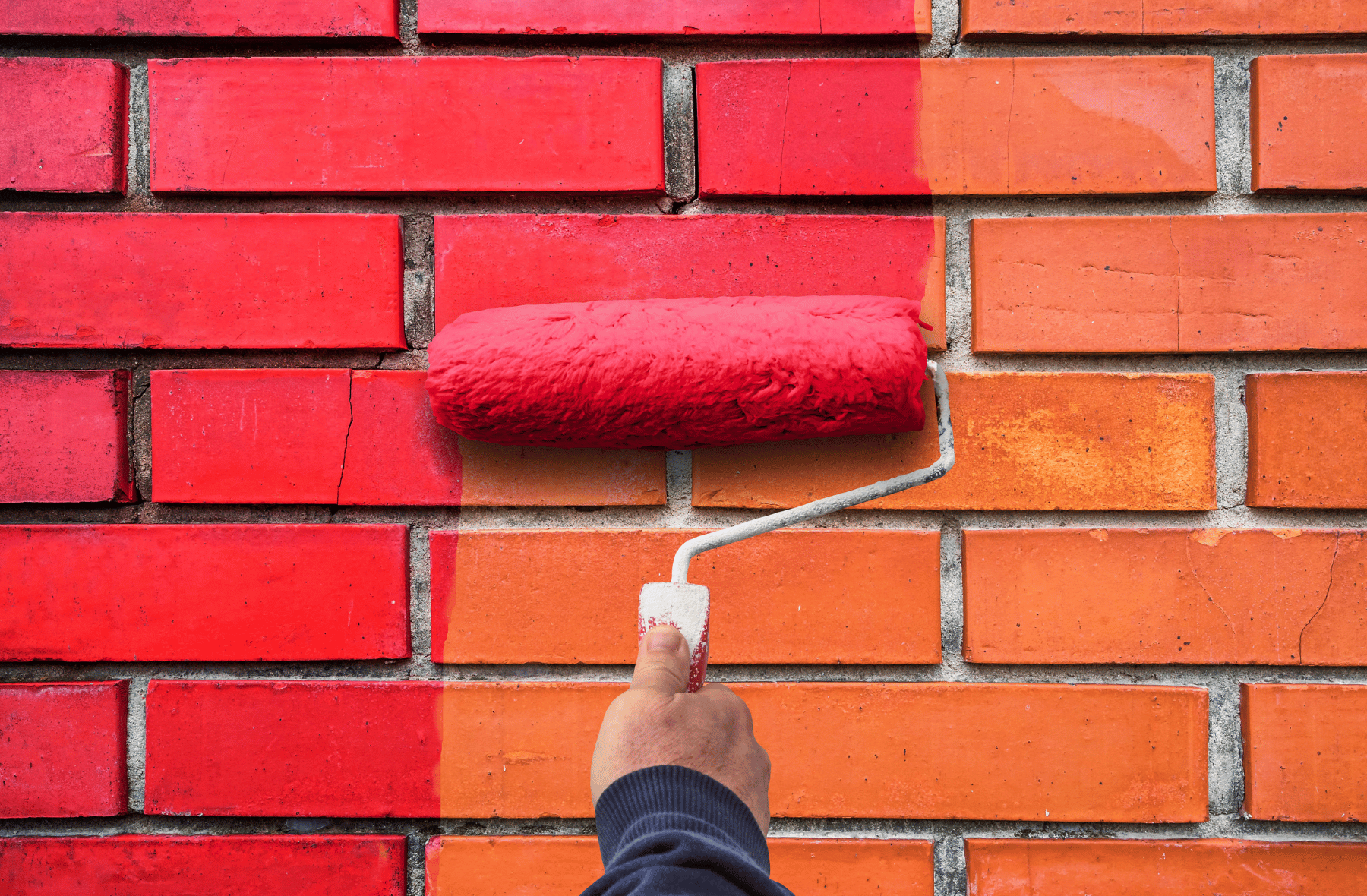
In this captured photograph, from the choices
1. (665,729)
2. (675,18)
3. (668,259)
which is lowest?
(665,729)

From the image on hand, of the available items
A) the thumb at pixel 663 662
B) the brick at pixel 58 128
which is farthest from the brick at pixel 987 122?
the brick at pixel 58 128

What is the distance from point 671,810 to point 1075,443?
1.53 feet

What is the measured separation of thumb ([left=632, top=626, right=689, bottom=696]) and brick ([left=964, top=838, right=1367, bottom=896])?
1.26 feet

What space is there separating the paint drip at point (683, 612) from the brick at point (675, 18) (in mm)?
485

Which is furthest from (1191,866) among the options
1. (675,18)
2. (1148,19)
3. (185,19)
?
(185,19)

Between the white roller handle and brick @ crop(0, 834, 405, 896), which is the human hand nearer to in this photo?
the white roller handle

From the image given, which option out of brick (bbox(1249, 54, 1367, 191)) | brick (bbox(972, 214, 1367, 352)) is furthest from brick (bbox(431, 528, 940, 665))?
brick (bbox(1249, 54, 1367, 191))

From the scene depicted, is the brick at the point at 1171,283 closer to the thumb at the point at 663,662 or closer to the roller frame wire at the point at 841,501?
the roller frame wire at the point at 841,501

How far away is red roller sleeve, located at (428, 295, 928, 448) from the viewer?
60cm

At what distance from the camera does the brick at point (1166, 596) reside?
0.67 m

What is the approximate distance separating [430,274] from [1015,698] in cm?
65

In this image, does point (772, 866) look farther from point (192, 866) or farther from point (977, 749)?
point (192, 866)

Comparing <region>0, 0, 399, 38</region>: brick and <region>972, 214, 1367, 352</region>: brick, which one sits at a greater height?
<region>0, 0, 399, 38</region>: brick

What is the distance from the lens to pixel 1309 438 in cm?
67
